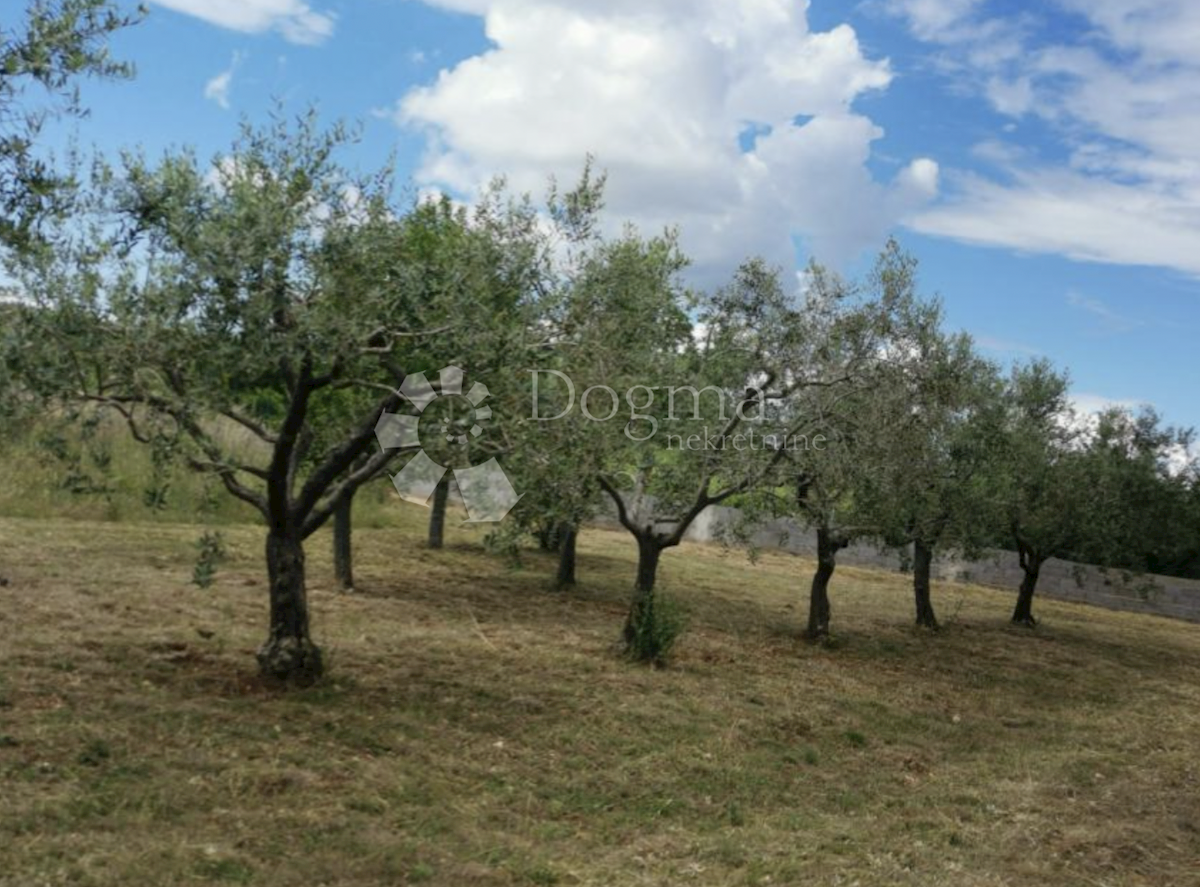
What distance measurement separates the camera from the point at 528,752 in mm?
9484

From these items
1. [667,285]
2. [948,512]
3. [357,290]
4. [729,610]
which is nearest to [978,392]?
[948,512]

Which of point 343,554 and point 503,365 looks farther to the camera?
point 343,554

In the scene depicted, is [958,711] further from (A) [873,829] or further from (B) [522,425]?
(B) [522,425]

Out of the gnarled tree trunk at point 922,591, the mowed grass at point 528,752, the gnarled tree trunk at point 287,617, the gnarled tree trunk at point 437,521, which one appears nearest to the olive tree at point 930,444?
the gnarled tree trunk at point 922,591

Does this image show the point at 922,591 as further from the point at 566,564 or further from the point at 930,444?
Answer: the point at 566,564

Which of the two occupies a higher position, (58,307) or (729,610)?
(58,307)

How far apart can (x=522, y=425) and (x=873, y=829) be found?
4.71 meters

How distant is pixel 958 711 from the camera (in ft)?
45.0

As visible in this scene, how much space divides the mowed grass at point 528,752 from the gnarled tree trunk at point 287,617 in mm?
280

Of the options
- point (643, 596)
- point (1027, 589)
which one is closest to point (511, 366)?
point (643, 596)

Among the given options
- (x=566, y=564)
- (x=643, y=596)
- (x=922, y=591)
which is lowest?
(x=566, y=564)

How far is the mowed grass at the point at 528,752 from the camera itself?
23.1 ft

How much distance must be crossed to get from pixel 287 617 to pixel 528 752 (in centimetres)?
275

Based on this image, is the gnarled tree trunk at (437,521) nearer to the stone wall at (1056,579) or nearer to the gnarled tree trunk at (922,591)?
the stone wall at (1056,579)
